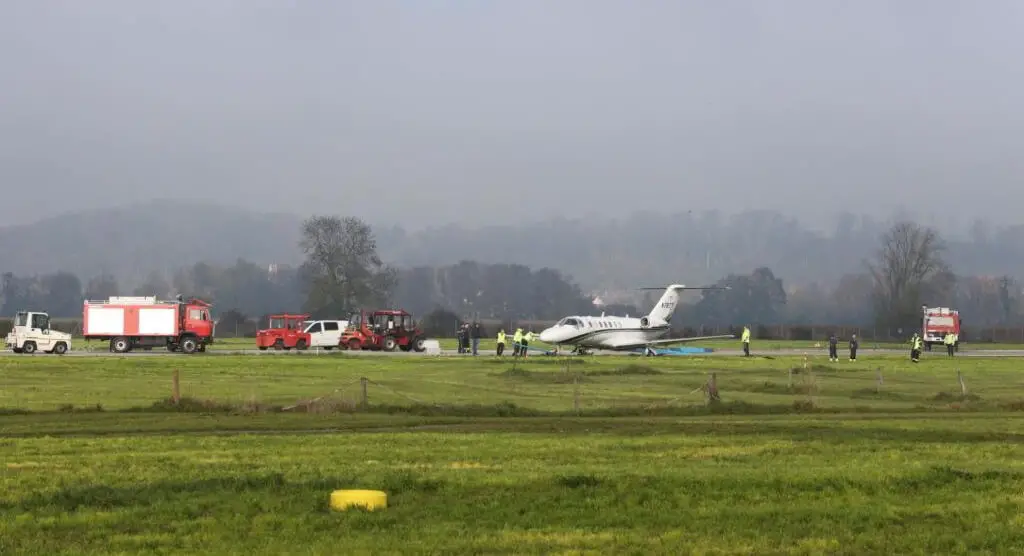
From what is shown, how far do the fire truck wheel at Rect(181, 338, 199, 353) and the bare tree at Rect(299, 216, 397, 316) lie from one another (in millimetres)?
53753

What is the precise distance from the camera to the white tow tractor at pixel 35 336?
63.5 m

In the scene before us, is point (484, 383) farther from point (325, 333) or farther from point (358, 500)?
point (325, 333)

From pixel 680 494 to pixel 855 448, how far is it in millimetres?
7398

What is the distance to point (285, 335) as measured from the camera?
7206cm

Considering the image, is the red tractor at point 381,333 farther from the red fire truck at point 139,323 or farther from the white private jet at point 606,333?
the white private jet at point 606,333

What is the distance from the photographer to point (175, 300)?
2709 inches

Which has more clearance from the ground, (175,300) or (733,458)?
(175,300)

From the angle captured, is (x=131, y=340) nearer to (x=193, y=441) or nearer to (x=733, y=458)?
(x=193, y=441)

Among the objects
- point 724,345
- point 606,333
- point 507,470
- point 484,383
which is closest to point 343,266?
point 724,345

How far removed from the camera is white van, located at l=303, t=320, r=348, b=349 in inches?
2854

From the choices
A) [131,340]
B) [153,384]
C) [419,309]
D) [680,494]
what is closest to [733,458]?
[680,494]

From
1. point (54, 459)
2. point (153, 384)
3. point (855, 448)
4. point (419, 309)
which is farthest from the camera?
point (419, 309)

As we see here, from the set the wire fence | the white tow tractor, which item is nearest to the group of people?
the wire fence

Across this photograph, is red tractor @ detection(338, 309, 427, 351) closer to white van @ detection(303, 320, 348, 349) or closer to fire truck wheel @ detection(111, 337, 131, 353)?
white van @ detection(303, 320, 348, 349)
